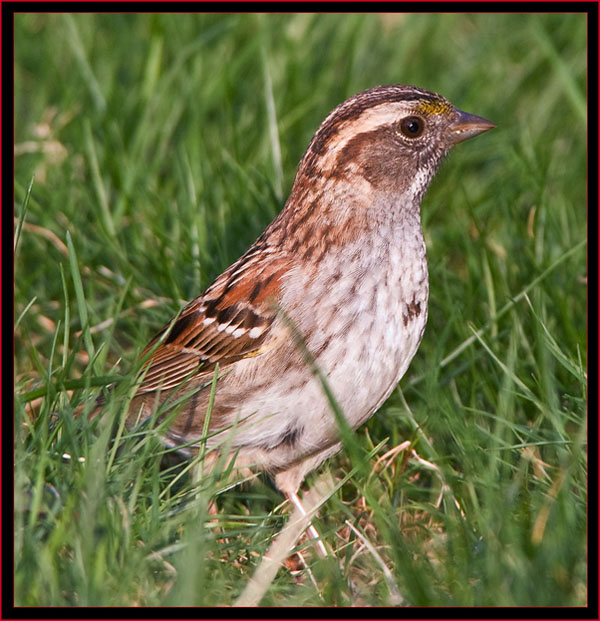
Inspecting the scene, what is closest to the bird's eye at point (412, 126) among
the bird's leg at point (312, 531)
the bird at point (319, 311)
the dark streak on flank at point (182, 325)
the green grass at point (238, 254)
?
the bird at point (319, 311)

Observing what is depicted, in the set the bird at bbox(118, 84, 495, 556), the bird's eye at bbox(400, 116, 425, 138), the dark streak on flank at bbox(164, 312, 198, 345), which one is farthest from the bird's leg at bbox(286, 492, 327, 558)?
the bird's eye at bbox(400, 116, 425, 138)

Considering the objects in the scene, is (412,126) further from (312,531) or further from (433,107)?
(312,531)

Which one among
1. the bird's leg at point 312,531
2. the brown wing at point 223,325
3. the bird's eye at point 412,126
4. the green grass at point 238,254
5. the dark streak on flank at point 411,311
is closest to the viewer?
the green grass at point 238,254

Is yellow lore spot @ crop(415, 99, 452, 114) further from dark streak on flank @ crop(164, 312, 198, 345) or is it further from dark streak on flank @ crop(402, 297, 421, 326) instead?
dark streak on flank @ crop(164, 312, 198, 345)

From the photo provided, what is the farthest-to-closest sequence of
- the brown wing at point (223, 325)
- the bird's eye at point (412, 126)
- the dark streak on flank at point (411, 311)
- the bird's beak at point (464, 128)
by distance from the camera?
the bird's beak at point (464, 128)
the bird's eye at point (412, 126)
the brown wing at point (223, 325)
the dark streak on flank at point (411, 311)

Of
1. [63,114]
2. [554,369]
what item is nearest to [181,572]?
[554,369]

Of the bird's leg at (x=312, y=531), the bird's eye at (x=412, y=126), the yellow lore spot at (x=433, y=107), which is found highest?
the yellow lore spot at (x=433, y=107)

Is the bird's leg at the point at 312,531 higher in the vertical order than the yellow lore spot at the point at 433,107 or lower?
lower

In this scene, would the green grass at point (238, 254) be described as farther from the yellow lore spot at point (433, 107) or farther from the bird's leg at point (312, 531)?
the yellow lore spot at point (433, 107)
